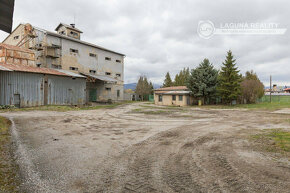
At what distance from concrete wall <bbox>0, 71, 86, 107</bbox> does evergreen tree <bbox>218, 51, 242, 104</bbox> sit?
896 inches

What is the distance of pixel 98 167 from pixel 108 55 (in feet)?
103

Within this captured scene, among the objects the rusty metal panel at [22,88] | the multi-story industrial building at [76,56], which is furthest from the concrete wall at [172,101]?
the rusty metal panel at [22,88]

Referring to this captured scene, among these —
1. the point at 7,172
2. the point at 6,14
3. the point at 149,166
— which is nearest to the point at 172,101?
the point at 149,166

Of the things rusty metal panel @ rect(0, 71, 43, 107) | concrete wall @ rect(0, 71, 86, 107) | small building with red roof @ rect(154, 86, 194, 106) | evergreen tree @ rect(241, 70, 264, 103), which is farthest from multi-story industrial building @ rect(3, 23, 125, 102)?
evergreen tree @ rect(241, 70, 264, 103)

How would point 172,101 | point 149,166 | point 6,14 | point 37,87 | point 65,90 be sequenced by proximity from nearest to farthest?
point 149,166
point 6,14
point 37,87
point 65,90
point 172,101

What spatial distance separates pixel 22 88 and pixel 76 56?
11.7m

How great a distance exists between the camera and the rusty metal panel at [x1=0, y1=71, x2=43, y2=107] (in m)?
15.9

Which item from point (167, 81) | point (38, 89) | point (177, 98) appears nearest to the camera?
point (38, 89)

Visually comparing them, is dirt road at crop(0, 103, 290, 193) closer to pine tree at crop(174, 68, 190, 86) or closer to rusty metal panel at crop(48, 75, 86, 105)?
rusty metal panel at crop(48, 75, 86, 105)

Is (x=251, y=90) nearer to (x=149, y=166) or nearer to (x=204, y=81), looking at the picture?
(x=204, y=81)

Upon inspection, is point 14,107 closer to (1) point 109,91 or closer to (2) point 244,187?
(1) point 109,91

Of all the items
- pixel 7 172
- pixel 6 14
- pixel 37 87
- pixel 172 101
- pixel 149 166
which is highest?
pixel 6 14

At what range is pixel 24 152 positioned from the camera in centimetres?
445

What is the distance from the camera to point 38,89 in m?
18.5
